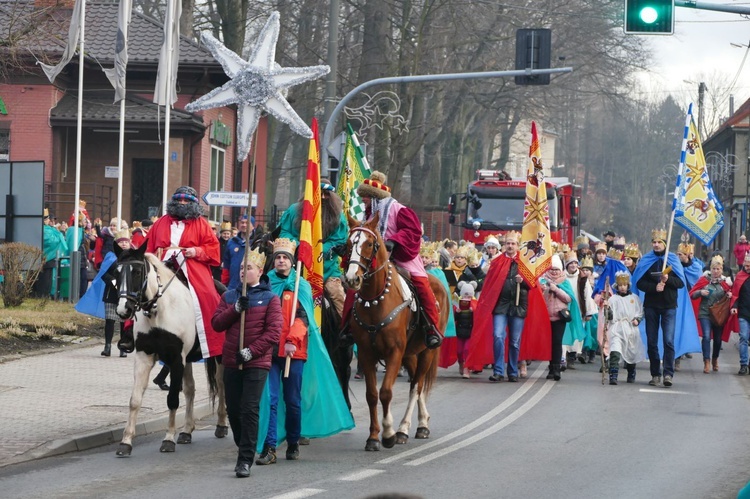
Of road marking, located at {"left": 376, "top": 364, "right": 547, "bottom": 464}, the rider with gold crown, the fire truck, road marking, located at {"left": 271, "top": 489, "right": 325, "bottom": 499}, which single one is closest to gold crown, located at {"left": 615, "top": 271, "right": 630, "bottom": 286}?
road marking, located at {"left": 376, "top": 364, "right": 547, "bottom": 464}

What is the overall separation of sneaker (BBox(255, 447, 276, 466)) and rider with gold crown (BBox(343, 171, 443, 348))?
1.62m

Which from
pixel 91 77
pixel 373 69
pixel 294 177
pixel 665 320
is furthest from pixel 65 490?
pixel 294 177

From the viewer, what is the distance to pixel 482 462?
A: 11.0m

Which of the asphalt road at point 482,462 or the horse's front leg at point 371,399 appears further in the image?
the horse's front leg at point 371,399

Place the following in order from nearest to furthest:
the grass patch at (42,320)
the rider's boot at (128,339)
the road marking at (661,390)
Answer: the rider's boot at (128,339), the road marking at (661,390), the grass patch at (42,320)

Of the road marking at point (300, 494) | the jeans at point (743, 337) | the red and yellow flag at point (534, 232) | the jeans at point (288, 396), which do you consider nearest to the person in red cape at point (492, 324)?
the red and yellow flag at point (534, 232)

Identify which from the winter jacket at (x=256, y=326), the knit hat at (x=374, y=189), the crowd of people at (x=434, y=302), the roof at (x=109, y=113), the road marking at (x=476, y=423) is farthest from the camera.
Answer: the roof at (x=109, y=113)

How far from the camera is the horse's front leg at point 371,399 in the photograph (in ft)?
37.7

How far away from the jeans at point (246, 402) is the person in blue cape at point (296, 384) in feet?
1.57

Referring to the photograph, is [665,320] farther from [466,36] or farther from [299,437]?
[466,36]

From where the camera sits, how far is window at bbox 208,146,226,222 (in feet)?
128

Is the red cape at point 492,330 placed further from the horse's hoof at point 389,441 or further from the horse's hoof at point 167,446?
the horse's hoof at point 167,446

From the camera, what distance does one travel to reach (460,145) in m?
54.3

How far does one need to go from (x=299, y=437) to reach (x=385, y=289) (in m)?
1.55
